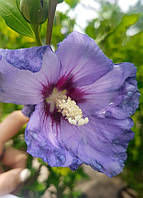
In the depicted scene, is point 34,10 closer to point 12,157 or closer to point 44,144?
point 44,144

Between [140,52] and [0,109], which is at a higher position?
[140,52]

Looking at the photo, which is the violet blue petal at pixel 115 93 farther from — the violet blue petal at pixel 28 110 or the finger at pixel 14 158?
the finger at pixel 14 158

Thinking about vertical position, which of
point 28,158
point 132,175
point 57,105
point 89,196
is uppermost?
point 57,105

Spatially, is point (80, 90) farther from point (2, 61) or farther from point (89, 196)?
point (89, 196)

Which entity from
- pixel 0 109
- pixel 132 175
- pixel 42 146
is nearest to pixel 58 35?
pixel 42 146

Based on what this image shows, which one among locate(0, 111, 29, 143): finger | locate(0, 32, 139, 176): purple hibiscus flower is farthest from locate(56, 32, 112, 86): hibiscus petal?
locate(0, 111, 29, 143): finger
